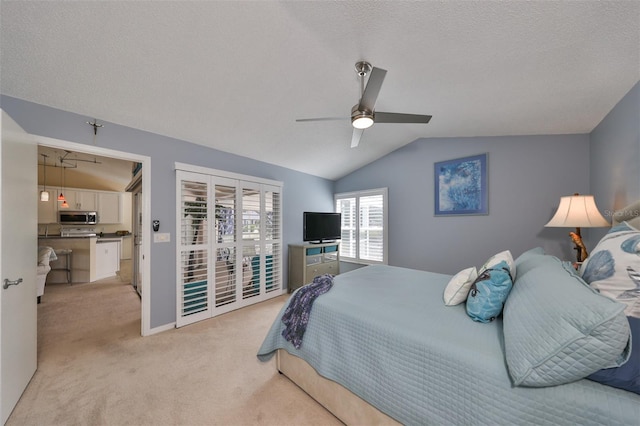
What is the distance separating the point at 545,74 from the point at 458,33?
93 centimetres

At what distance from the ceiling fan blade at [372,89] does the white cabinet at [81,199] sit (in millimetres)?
7626

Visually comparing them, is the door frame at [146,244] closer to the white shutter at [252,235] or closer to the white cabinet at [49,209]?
the white shutter at [252,235]

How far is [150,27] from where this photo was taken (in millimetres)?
1544

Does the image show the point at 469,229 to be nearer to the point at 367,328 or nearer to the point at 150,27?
the point at 367,328

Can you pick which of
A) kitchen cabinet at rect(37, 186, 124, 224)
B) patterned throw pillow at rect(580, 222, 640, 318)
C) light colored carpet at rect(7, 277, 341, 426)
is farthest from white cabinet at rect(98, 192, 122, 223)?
patterned throw pillow at rect(580, 222, 640, 318)

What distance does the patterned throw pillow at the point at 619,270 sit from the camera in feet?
3.53

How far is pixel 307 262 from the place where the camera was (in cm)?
412

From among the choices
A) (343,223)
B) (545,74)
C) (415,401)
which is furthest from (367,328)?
(343,223)

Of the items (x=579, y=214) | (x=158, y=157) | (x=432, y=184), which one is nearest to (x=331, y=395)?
(x=579, y=214)

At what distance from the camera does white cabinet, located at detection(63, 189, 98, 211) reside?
579cm

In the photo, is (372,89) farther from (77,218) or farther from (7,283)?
(77,218)

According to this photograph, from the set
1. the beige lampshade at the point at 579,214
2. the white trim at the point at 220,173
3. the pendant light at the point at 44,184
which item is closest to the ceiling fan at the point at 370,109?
the beige lampshade at the point at 579,214

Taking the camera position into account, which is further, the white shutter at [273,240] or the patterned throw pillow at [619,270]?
the white shutter at [273,240]

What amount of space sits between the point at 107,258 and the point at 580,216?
8.34 meters
